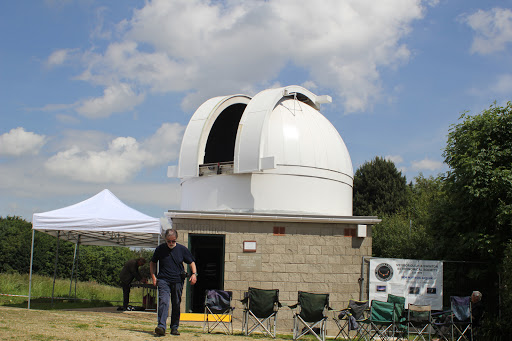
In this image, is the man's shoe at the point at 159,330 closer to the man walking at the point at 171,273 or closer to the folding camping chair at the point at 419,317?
the man walking at the point at 171,273

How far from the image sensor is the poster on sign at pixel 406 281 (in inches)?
449

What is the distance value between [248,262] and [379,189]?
28.1 m

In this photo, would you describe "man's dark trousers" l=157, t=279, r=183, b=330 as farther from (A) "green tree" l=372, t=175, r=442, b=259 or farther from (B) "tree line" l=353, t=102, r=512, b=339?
(A) "green tree" l=372, t=175, r=442, b=259


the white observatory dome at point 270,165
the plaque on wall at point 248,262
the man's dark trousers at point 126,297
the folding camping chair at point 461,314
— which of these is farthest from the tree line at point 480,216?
the man's dark trousers at point 126,297

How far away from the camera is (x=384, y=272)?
452 inches

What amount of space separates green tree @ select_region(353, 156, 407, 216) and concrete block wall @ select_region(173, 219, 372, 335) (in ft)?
83.4

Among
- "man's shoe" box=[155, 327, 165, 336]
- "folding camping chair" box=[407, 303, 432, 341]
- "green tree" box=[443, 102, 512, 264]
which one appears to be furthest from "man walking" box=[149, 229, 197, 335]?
"green tree" box=[443, 102, 512, 264]

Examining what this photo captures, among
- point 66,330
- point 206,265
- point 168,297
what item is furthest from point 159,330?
point 206,265

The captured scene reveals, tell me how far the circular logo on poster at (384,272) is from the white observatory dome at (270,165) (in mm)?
2726

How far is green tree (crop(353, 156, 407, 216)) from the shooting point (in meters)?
37.3

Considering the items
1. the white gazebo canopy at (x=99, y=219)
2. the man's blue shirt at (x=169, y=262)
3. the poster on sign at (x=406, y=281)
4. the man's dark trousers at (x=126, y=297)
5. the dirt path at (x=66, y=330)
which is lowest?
the man's dark trousers at (x=126, y=297)

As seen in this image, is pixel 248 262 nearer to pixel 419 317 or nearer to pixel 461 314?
pixel 419 317

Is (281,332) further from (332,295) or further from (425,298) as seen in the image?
(425,298)

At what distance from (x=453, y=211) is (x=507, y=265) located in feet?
9.89
